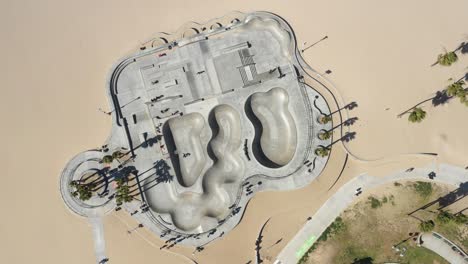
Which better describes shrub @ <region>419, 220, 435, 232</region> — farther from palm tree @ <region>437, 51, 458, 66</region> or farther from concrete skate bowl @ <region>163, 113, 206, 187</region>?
concrete skate bowl @ <region>163, 113, 206, 187</region>

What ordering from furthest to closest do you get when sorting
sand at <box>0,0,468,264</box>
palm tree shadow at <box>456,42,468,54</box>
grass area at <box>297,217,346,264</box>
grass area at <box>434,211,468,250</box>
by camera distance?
palm tree shadow at <box>456,42,468,54</box> < sand at <box>0,0,468,264</box> < grass area at <box>297,217,346,264</box> < grass area at <box>434,211,468,250</box>

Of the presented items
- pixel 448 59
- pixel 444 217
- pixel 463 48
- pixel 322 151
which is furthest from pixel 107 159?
pixel 463 48

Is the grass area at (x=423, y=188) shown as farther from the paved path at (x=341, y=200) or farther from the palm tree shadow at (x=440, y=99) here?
the palm tree shadow at (x=440, y=99)

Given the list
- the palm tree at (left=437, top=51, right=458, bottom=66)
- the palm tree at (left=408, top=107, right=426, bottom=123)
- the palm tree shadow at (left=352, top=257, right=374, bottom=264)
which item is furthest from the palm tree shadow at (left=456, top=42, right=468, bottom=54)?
the palm tree shadow at (left=352, top=257, right=374, bottom=264)

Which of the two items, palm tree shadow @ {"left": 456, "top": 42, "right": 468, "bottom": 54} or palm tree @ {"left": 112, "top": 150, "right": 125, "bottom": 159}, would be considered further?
palm tree shadow @ {"left": 456, "top": 42, "right": 468, "bottom": 54}

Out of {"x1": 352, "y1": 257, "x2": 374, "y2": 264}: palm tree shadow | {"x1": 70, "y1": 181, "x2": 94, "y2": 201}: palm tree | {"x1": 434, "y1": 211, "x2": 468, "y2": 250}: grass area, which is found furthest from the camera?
{"x1": 70, "y1": 181, "x2": 94, "y2": 201}: palm tree

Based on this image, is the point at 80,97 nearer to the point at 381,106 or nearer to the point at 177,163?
the point at 177,163

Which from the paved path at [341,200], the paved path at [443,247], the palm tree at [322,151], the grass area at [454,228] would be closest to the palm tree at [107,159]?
the paved path at [341,200]
